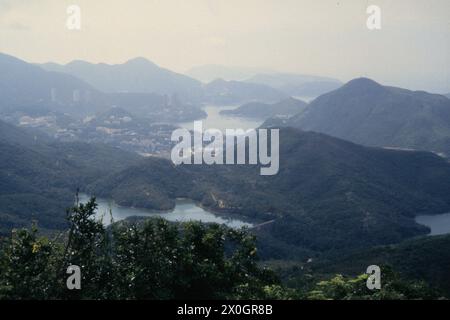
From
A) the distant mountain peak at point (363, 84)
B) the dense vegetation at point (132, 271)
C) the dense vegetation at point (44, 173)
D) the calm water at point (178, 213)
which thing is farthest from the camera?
the distant mountain peak at point (363, 84)

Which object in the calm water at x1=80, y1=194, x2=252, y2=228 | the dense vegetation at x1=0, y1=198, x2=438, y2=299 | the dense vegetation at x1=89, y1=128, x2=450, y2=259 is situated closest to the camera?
the dense vegetation at x1=0, y1=198, x2=438, y2=299

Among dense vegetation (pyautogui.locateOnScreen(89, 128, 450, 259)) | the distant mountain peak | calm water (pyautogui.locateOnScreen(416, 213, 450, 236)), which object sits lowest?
calm water (pyautogui.locateOnScreen(416, 213, 450, 236))

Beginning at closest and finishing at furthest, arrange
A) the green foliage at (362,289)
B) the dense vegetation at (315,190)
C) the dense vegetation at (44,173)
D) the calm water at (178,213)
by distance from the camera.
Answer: the green foliage at (362,289) < the dense vegetation at (44,173) < the dense vegetation at (315,190) < the calm water at (178,213)

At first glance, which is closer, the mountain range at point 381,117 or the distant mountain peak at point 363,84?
the mountain range at point 381,117

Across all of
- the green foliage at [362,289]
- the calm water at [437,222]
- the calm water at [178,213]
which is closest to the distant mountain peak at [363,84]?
the calm water at [437,222]

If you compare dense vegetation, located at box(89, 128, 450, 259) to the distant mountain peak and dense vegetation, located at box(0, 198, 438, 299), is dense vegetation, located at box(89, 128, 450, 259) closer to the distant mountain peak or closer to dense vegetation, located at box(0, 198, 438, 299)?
dense vegetation, located at box(0, 198, 438, 299)

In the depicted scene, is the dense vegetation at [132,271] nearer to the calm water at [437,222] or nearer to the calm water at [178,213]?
the calm water at [178,213]

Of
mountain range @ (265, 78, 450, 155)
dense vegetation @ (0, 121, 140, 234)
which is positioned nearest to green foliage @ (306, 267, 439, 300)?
dense vegetation @ (0, 121, 140, 234)

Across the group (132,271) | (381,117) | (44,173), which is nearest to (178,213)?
(44,173)
